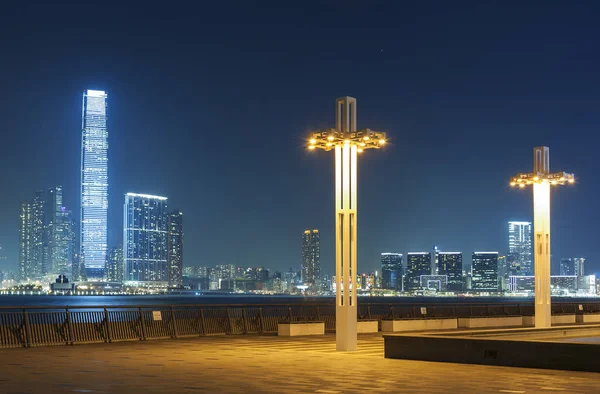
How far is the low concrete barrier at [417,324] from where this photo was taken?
3342 cm

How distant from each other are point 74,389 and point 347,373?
565 cm

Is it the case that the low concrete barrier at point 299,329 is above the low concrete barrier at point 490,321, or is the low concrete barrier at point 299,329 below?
above

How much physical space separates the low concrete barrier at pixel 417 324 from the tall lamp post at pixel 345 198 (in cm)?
1003

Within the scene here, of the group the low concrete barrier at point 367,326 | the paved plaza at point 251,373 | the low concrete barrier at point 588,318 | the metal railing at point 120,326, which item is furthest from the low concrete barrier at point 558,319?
the paved plaza at point 251,373

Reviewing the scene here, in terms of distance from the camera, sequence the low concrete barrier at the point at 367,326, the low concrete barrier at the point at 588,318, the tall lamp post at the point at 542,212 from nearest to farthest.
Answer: the low concrete barrier at the point at 367,326 < the tall lamp post at the point at 542,212 < the low concrete barrier at the point at 588,318

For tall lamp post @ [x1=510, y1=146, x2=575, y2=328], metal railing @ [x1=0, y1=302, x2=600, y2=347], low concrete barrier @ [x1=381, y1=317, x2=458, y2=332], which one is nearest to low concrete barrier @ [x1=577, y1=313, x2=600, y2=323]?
metal railing @ [x1=0, y1=302, x2=600, y2=347]

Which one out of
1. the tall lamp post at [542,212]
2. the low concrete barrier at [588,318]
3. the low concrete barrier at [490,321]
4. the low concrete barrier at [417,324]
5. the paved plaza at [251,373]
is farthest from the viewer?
the low concrete barrier at [588,318]

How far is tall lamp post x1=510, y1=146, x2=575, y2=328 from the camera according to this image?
33812mm

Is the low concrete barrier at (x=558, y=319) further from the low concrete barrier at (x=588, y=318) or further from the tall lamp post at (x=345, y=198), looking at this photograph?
the tall lamp post at (x=345, y=198)

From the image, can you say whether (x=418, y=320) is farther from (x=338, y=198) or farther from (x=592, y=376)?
(x=592, y=376)

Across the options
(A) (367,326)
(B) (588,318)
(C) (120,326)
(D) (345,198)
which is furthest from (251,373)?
(B) (588,318)

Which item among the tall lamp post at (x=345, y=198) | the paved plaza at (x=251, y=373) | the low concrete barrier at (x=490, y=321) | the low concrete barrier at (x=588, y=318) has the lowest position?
the low concrete barrier at (x=588, y=318)

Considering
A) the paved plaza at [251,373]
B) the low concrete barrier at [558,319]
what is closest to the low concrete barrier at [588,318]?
the low concrete barrier at [558,319]

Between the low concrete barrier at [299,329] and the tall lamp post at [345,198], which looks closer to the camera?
the tall lamp post at [345,198]
